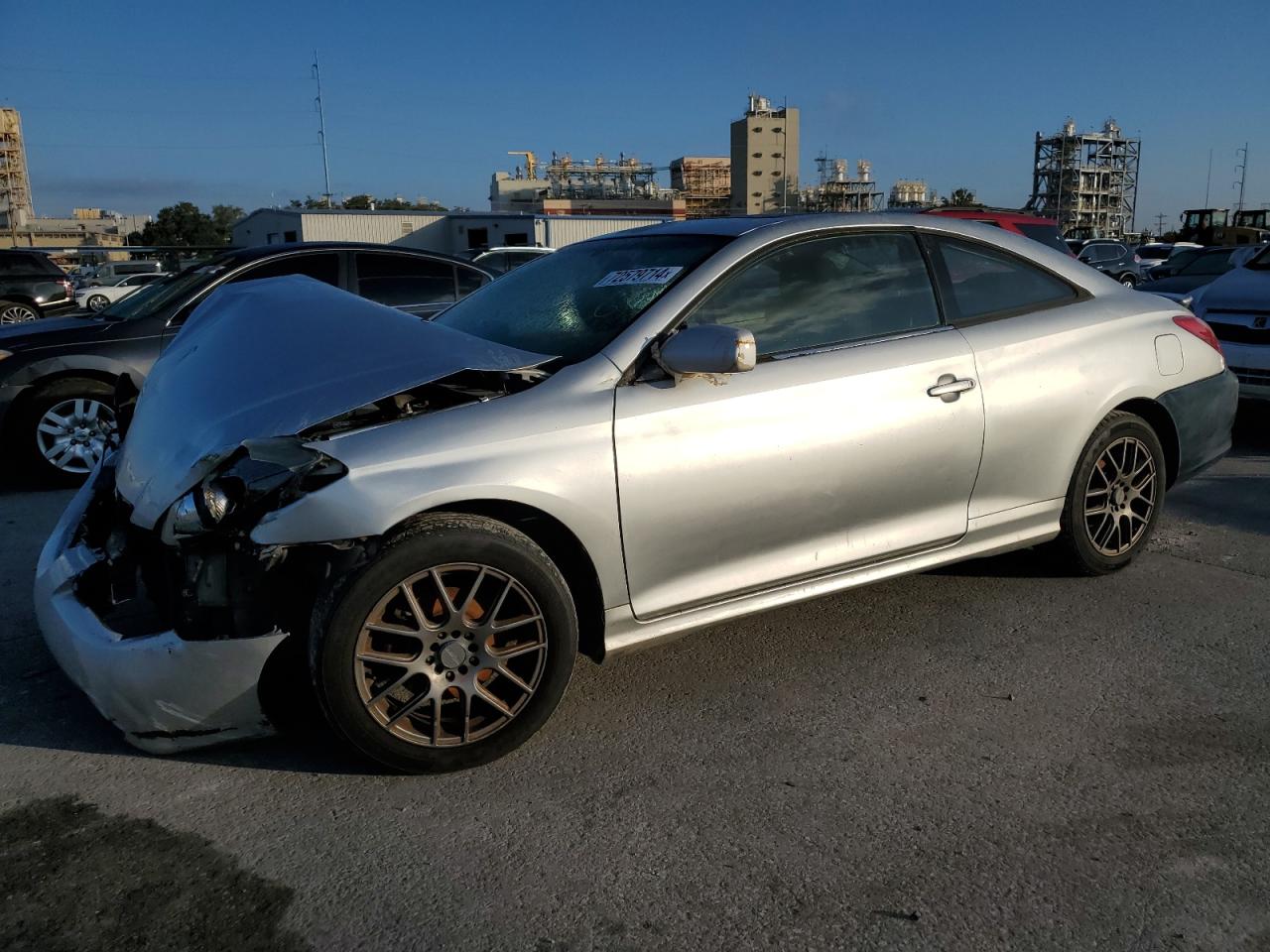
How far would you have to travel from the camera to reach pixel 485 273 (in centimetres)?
745

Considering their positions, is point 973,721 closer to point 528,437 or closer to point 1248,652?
point 1248,652

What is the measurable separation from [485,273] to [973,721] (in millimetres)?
5550

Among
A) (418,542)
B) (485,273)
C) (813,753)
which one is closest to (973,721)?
(813,753)

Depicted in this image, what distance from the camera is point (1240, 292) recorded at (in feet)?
23.2

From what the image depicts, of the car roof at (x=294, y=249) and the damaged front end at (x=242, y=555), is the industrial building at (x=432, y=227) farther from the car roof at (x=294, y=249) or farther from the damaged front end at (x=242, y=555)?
the damaged front end at (x=242, y=555)

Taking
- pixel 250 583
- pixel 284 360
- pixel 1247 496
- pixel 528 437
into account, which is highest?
pixel 284 360

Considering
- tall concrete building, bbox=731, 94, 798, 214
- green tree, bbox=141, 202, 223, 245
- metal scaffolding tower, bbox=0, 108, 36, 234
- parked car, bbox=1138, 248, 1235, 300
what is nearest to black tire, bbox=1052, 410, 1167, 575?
parked car, bbox=1138, 248, 1235, 300

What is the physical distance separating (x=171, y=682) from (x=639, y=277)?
1.96 meters

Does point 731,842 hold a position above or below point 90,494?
below

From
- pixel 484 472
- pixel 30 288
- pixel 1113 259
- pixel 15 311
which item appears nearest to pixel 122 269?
pixel 30 288

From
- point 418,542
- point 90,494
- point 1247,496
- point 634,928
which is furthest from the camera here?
point 1247,496

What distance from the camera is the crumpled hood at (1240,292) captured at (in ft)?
22.6

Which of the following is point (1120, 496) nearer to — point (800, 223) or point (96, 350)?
point (800, 223)

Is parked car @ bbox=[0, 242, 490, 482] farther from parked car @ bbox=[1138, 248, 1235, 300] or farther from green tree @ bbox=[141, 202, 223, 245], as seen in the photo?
green tree @ bbox=[141, 202, 223, 245]
